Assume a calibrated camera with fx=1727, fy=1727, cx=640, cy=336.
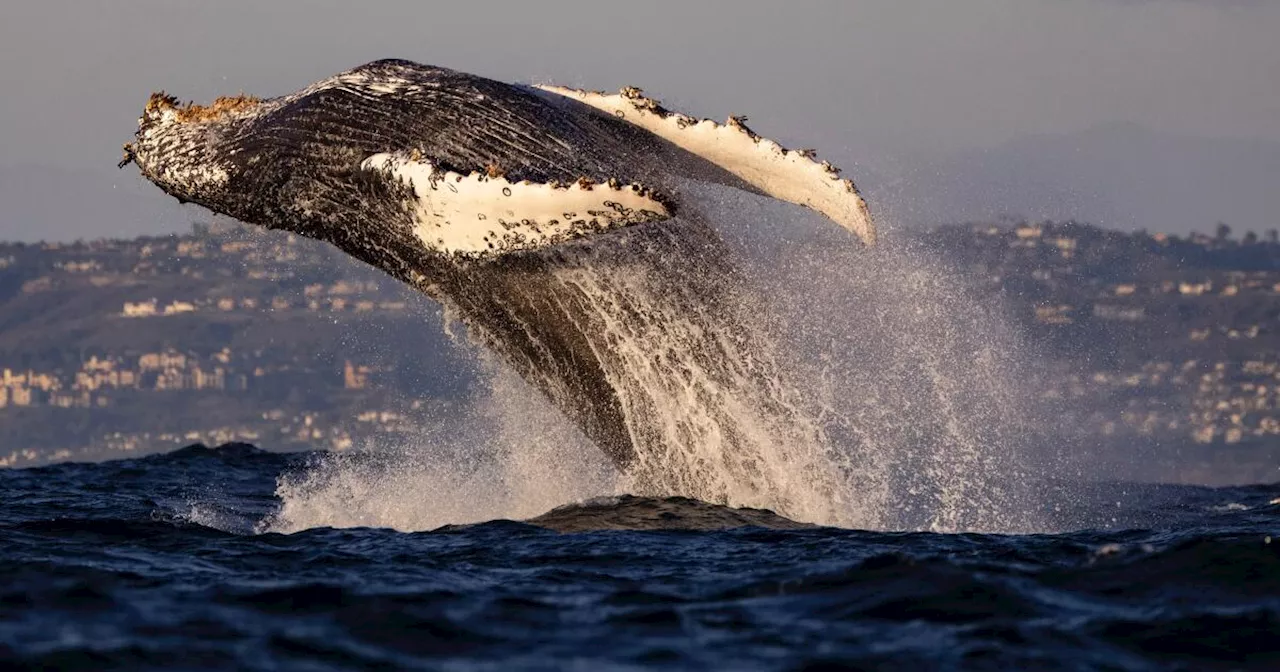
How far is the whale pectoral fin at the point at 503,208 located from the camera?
32.0ft

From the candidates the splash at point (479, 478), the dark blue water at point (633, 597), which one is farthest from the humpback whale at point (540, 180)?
the dark blue water at point (633, 597)

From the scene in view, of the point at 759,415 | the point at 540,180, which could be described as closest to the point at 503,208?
the point at 540,180

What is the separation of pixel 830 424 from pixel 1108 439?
182 meters

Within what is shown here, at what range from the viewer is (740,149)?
40.3ft

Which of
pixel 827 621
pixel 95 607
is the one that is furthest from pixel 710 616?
pixel 95 607

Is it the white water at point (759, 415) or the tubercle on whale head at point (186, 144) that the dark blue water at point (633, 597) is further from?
the tubercle on whale head at point (186, 144)

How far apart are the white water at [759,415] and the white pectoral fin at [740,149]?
0.37m

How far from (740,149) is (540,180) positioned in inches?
71.4

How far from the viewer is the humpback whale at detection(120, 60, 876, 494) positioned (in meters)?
11.6

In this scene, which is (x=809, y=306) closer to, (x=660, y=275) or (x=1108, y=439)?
(x=660, y=275)

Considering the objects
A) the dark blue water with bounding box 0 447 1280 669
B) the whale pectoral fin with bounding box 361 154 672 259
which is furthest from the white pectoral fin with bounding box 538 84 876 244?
the dark blue water with bounding box 0 447 1280 669

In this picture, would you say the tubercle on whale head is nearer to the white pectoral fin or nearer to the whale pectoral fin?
the whale pectoral fin

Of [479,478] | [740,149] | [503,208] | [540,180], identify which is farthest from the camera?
[479,478]

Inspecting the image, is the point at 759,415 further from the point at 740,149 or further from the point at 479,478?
the point at 479,478
